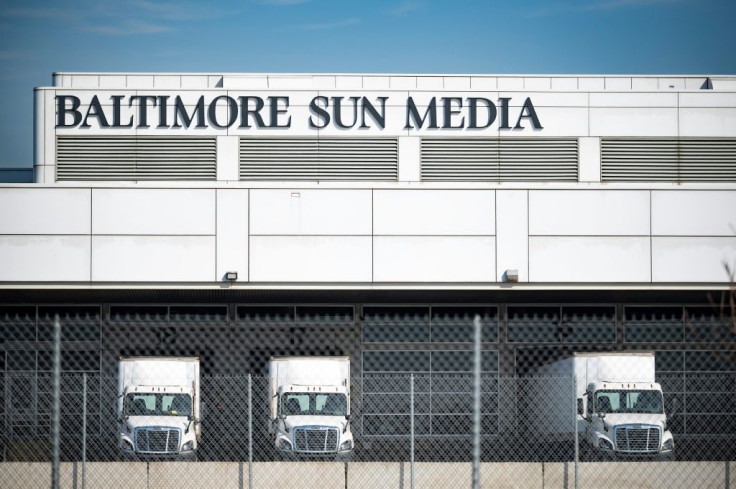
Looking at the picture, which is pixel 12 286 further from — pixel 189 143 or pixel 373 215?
pixel 373 215

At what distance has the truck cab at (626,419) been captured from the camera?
72.2 ft

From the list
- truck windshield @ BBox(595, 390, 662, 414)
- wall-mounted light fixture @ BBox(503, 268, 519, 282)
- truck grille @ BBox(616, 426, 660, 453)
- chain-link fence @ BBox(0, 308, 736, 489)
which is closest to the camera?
chain-link fence @ BBox(0, 308, 736, 489)

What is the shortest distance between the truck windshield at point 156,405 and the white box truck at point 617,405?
27.8 ft

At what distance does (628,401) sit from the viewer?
2269 centimetres

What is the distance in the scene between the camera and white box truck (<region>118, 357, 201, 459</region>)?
21.8m

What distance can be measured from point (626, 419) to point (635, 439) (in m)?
0.50

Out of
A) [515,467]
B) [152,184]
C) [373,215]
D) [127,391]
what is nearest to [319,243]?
[373,215]

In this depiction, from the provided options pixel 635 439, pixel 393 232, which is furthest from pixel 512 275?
pixel 635 439

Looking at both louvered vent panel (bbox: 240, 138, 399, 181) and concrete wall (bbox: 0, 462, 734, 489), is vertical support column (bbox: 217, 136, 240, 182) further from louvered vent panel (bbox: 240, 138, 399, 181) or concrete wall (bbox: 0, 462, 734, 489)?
concrete wall (bbox: 0, 462, 734, 489)

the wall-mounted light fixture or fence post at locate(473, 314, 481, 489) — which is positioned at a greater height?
the wall-mounted light fixture

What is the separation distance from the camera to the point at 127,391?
887 inches

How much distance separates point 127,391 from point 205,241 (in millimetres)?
5246

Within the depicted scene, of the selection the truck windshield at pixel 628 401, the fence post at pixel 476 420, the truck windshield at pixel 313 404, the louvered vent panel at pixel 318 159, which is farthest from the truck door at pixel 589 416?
the fence post at pixel 476 420

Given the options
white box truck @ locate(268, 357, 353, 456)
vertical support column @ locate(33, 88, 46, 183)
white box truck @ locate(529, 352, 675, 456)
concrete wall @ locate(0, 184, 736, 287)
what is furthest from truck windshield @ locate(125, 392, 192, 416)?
vertical support column @ locate(33, 88, 46, 183)
